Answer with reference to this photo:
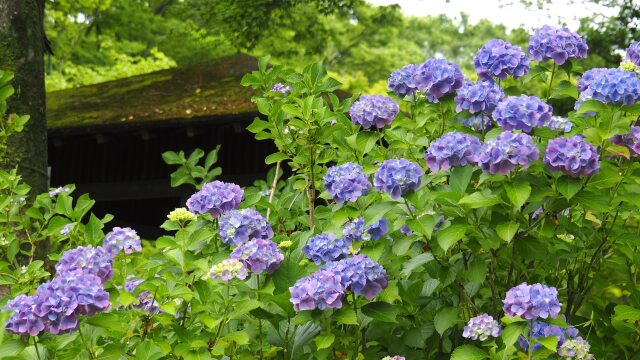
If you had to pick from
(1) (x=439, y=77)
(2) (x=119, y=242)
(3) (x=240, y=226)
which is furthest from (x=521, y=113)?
(2) (x=119, y=242)

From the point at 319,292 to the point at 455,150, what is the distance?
0.55 metres

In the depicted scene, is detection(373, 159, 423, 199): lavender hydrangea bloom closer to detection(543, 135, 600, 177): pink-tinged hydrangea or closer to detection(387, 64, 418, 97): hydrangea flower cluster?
detection(543, 135, 600, 177): pink-tinged hydrangea

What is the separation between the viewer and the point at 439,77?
8.31 ft

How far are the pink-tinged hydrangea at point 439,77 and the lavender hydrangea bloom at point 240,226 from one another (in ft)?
2.32

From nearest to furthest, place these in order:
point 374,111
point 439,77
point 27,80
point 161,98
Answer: point 439,77
point 374,111
point 27,80
point 161,98

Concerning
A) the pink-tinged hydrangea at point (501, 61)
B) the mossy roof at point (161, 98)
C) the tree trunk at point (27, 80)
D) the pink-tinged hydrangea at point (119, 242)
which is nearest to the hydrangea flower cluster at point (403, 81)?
the pink-tinged hydrangea at point (501, 61)

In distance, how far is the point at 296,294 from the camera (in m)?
2.19

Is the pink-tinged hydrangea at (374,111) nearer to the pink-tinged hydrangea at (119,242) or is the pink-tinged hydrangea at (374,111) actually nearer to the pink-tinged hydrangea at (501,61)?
the pink-tinged hydrangea at (501,61)

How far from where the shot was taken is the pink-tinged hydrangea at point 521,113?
223cm

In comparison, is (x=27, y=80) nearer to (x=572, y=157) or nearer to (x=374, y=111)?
(x=374, y=111)

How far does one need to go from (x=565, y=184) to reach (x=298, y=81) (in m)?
1.41

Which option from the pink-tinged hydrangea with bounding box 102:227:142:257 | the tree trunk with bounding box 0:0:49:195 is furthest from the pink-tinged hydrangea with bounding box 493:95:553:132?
the tree trunk with bounding box 0:0:49:195

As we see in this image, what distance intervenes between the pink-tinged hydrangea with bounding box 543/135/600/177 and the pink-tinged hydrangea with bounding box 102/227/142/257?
1.29 meters

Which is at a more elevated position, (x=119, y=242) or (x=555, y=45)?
(x=555, y=45)
